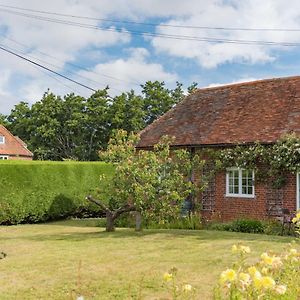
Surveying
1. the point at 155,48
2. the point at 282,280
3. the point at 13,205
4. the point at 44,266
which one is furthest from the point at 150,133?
the point at 282,280

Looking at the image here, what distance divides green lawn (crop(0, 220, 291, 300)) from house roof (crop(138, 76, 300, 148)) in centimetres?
523

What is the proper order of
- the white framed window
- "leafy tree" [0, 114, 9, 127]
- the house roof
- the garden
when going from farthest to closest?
"leafy tree" [0, 114, 9, 127], the house roof, the white framed window, the garden

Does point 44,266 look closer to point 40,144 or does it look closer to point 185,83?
point 185,83

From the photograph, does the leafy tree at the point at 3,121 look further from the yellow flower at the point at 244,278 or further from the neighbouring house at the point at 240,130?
the yellow flower at the point at 244,278

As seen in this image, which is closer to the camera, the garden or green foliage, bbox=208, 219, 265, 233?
the garden

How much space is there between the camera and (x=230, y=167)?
19.6 meters

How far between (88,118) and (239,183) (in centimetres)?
4219

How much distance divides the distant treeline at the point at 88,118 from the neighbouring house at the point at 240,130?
33.8 metres

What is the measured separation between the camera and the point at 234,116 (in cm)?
2141

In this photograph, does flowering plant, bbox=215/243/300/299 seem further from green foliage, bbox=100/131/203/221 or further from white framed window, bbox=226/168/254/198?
white framed window, bbox=226/168/254/198

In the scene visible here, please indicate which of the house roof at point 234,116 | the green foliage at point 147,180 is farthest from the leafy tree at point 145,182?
the house roof at point 234,116

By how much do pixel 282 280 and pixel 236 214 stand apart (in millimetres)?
14383

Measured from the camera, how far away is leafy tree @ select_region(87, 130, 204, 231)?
1585 cm

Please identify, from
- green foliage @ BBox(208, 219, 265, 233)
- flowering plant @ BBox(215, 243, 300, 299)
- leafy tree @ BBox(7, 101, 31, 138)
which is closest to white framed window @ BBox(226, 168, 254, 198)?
green foliage @ BBox(208, 219, 265, 233)
